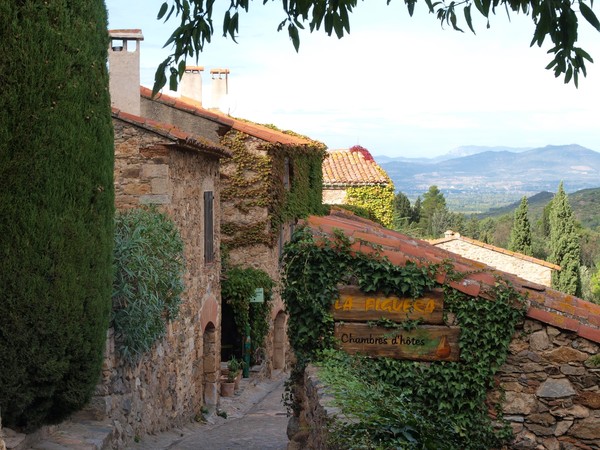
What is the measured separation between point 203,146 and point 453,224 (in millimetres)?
56672

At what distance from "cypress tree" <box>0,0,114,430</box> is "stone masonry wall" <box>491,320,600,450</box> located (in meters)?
3.70

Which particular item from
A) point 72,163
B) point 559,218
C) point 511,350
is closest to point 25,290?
point 72,163

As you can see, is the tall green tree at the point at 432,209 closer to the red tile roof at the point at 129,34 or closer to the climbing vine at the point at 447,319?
the red tile roof at the point at 129,34

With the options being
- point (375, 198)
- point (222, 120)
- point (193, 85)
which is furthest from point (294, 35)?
point (375, 198)

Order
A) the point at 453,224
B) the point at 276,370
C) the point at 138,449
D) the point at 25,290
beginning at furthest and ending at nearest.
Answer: the point at 453,224 → the point at 276,370 → the point at 138,449 → the point at 25,290

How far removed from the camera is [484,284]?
7355 mm

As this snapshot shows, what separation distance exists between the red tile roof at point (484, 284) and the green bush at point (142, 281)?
8.14ft

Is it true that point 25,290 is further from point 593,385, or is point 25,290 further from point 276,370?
point 276,370

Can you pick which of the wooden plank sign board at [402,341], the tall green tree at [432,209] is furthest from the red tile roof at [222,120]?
the tall green tree at [432,209]

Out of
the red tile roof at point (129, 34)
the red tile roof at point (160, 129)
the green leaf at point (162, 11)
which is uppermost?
the red tile roof at point (129, 34)

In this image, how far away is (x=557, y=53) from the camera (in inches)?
196

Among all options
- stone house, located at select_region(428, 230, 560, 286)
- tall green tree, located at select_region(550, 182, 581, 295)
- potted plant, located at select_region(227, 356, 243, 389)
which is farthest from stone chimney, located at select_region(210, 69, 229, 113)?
tall green tree, located at select_region(550, 182, 581, 295)

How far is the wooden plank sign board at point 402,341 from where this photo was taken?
742 cm

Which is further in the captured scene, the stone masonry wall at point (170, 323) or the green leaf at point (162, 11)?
the stone masonry wall at point (170, 323)
